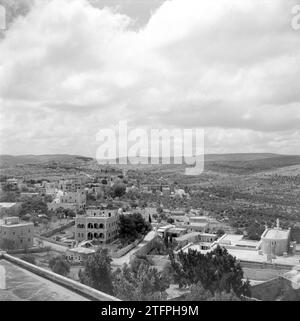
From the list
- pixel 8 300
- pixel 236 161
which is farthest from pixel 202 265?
pixel 236 161

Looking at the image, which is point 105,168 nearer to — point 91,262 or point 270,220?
point 270,220

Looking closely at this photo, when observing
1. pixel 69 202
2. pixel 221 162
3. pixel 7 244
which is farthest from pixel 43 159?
pixel 7 244

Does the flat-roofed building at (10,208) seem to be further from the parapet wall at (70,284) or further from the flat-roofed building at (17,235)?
the parapet wall at (70,284)

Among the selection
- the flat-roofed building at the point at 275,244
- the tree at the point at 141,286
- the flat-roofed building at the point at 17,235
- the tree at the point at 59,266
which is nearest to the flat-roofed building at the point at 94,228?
the flat-roofed building at the point at 17,235

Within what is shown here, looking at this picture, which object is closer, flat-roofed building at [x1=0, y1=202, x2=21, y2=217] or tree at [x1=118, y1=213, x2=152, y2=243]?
tree at [x1=118, y1=213, x2=152, y2=243]

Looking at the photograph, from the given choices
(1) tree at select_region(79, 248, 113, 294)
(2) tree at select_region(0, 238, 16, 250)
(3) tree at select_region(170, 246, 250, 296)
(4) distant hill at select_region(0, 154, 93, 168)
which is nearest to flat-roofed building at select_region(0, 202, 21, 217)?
(2) tree at select_region(0, 238, 16, 250)

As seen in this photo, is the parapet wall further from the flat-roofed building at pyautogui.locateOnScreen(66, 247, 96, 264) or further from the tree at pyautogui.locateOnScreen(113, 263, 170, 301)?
the flat-roofed building at pyautogui.locateOnScreen(66, 247, 96, 264)

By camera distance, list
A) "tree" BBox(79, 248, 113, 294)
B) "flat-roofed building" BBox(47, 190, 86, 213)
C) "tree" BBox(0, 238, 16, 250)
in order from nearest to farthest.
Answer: "tree" BBox(79, 248, 113, 294) < "tree" BBox(0, 238, 16, 250) < "flat-roofed building" BBox(47, 190, 86, 213)
